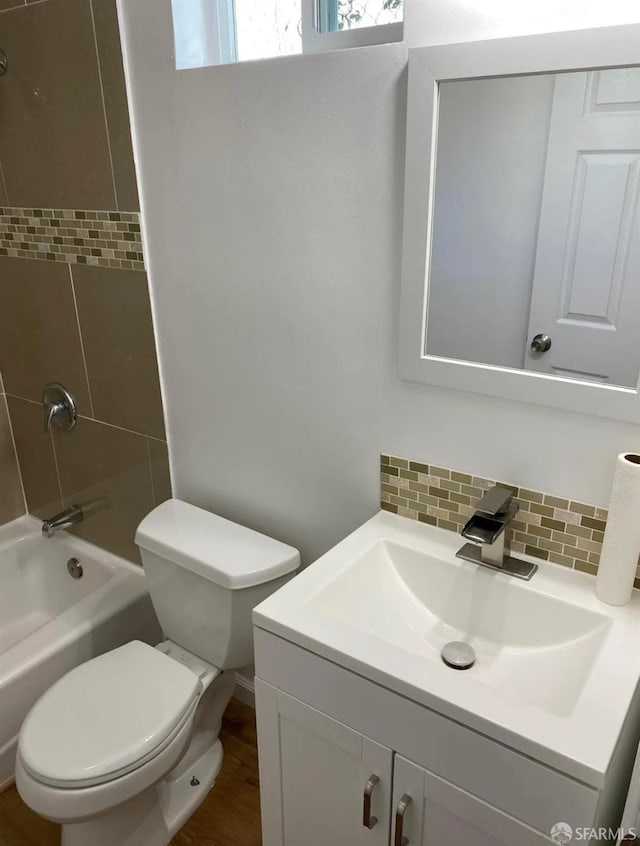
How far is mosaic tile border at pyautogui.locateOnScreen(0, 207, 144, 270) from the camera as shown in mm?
1729

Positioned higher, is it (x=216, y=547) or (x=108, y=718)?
(x=216, y=547)

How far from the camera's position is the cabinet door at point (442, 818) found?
3.20ft

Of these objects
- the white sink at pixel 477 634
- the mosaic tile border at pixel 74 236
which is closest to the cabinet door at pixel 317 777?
the white sink at pixel 477 634

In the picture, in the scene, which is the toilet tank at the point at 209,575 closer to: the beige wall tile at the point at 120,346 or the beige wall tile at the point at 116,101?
the beige wall tile at the point at 120,346

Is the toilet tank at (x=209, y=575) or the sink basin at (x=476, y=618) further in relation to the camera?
the toilet tank at (x=209, y=575)

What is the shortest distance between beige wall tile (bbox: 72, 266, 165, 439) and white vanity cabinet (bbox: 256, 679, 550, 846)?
944 millimetres

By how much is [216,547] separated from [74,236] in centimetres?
97

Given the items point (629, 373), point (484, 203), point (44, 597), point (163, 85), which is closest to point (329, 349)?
point (484, 203)

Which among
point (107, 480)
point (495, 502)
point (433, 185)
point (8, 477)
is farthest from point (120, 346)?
point (495, 502)

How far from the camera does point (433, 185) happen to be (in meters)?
1.21

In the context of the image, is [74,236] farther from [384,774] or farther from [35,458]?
[384,774]

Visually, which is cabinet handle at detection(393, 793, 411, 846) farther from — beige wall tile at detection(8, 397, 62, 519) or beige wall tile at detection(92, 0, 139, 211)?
beige wall tile at detection(8, 397, 62, 519)

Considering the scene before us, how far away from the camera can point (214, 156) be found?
1489 mm

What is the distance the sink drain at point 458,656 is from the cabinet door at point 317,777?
20cm
